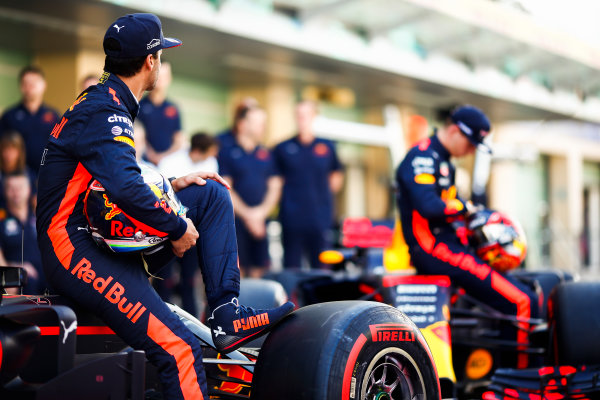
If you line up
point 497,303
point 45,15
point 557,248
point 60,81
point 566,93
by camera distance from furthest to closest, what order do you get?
point 557,248
point 566,93
point 60,81
point 45,15
point 497,303

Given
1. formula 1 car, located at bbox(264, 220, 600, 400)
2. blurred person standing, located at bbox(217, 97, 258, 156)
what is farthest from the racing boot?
blurred person standing, located at bbox(217, 97, 258, 156)

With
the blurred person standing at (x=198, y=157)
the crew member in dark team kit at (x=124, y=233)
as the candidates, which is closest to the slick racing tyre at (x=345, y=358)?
the crew member in dark team kit at (x=124, y=233)

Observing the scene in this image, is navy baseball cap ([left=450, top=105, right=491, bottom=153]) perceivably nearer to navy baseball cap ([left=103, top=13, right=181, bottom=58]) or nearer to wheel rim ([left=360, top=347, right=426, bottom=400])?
wheel rim ([left=360, top=347, right=426, bottom=400])

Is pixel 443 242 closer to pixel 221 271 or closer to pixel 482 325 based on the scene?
pixel 482 325

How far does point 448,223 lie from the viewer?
548 cm

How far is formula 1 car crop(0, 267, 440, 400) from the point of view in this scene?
2.91 metres

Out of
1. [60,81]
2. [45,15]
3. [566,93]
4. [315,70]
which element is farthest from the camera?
[566,93]

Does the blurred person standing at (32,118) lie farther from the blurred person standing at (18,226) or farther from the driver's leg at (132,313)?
the driver's leg at (132,313)

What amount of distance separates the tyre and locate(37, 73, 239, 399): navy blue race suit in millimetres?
2393

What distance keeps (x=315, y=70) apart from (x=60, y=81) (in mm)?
4000

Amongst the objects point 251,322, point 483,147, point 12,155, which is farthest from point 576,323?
point 12,155

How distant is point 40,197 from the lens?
10.7 feet

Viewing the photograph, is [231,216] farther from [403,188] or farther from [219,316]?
[403,188]

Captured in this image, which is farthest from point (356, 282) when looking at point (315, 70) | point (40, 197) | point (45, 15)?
point (315, 70)
